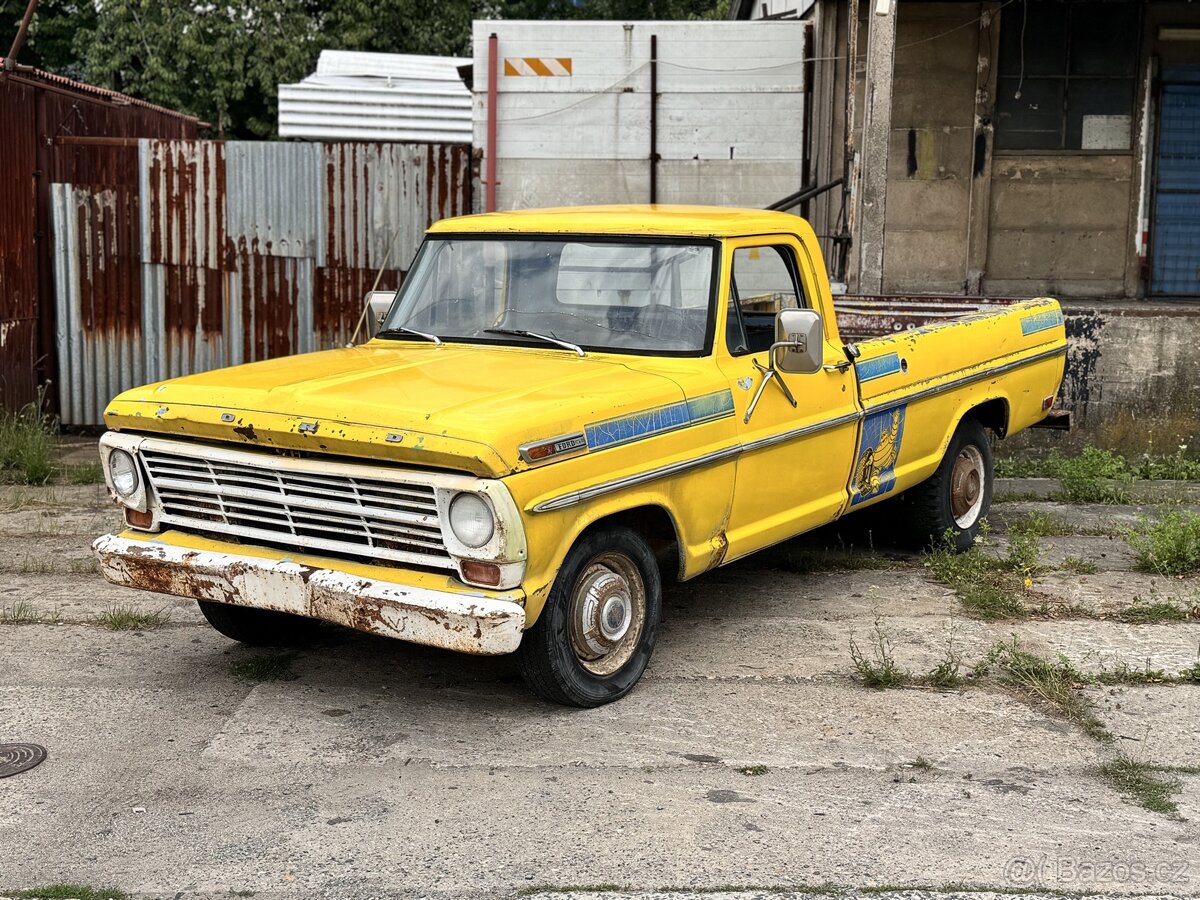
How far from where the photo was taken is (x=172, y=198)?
11.3m

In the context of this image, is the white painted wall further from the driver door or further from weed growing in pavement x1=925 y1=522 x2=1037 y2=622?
the driver door

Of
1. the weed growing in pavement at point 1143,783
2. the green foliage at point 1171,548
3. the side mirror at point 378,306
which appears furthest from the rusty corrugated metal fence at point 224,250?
the weed growing in pavement at point 1143,783

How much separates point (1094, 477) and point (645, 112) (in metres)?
5.22

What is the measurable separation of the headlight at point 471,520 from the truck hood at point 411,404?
110 mm

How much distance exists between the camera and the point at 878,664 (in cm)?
569

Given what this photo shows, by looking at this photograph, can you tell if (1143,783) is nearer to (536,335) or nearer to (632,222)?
(536,335)

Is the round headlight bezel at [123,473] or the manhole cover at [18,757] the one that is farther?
the round headlight bezel at [123,473]

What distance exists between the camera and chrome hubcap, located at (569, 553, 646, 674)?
16.8 feet

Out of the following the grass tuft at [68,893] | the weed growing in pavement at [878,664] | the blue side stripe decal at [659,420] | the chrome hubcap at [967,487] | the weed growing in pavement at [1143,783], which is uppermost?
the blue side stripe decal at [659,420]

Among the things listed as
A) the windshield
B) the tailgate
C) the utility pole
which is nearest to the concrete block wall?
the utility pole

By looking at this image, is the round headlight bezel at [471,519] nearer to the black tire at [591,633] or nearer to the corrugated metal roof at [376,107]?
the black tire at [591,633]

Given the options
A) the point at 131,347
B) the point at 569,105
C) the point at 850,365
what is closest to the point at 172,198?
the point at 131,347

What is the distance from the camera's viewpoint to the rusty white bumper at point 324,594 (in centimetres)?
464

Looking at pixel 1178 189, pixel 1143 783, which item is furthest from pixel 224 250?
pixel 1178 189
